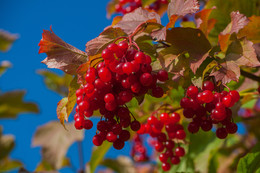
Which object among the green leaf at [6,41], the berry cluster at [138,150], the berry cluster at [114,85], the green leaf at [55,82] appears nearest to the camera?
the berry cluster at [114,85]

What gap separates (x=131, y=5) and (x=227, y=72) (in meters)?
0.87

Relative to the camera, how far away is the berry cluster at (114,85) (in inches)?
24.6

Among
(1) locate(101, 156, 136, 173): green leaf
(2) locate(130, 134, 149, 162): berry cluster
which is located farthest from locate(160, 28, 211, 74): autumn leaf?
(1) locate(101, 156, 136, 173): green leaf

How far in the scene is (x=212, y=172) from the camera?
1.46 meters

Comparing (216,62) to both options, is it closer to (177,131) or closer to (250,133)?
(177,131)

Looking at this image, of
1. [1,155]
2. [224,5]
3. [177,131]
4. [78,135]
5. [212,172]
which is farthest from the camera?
[1,155]

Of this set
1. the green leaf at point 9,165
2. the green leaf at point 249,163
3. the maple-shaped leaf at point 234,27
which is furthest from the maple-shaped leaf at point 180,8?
the green leaf at point 9,165

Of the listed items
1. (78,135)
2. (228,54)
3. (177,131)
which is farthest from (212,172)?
(228,54)

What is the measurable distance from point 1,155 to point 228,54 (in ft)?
7.34

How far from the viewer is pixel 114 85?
68 centimetres

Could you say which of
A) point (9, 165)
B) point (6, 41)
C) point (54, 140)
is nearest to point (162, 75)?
point (54, 140)

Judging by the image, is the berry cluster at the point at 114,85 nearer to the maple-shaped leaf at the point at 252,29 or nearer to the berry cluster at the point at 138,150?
the maple-shaped leaf at the point at 252,29

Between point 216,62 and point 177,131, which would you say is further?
point 177,131

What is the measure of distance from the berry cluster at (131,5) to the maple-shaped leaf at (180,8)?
64 cm
